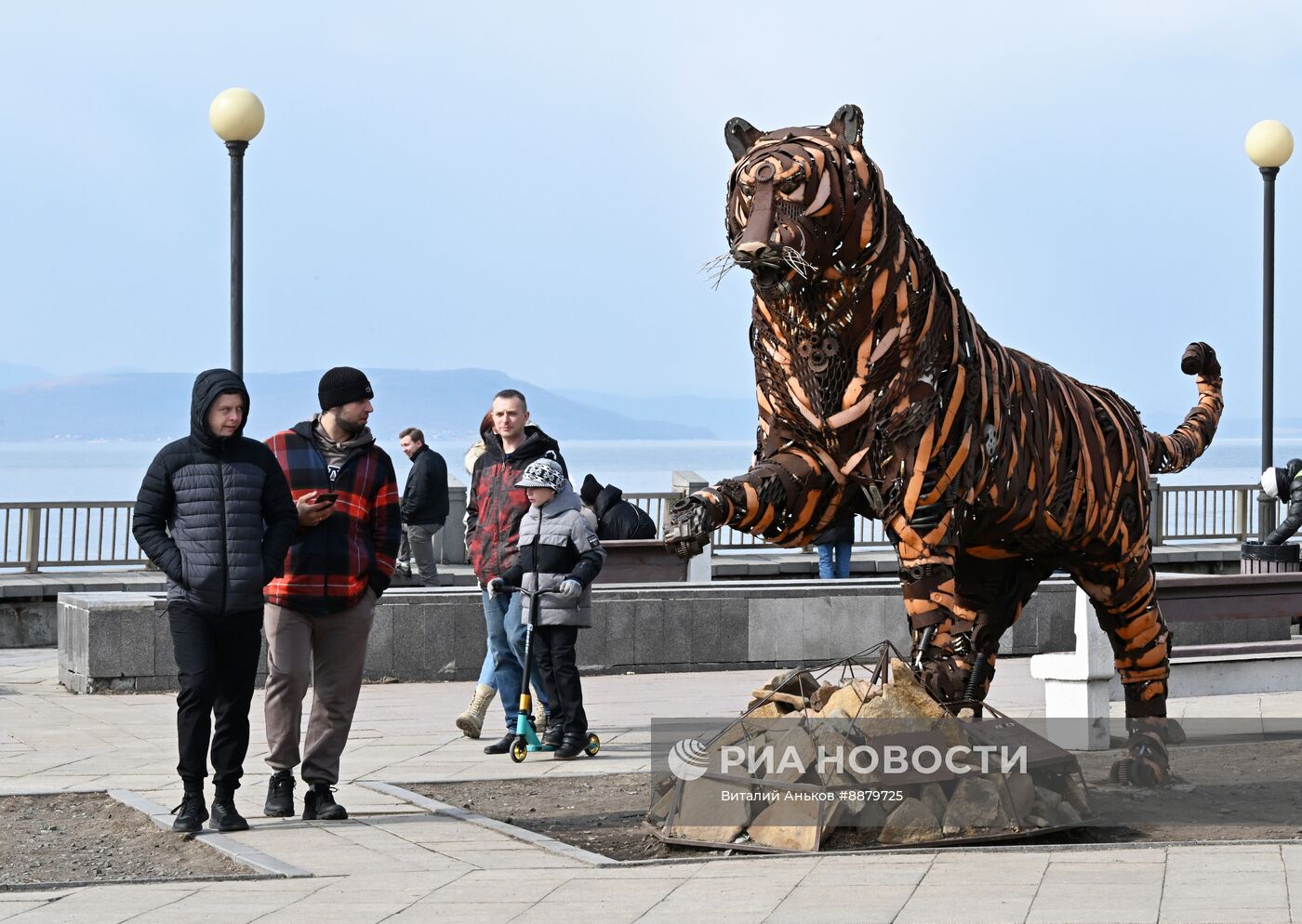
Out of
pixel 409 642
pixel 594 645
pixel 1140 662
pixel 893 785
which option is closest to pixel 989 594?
pixel 1140 662

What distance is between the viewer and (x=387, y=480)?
9469 mm

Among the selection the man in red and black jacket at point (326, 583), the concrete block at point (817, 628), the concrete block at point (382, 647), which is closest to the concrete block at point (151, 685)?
the concrete block at point (382, 647)

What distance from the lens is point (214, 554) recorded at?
28.2 ft

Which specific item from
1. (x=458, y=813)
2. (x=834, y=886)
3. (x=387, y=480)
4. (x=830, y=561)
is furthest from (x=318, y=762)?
(x=830, y=561)

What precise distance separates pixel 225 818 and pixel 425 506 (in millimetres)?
11772

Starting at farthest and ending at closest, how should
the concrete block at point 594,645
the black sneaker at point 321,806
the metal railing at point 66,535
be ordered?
the metal railing at point 66,535 → the concrete block at point 594,645 → the black sneaker at point 321,806

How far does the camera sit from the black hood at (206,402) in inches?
342

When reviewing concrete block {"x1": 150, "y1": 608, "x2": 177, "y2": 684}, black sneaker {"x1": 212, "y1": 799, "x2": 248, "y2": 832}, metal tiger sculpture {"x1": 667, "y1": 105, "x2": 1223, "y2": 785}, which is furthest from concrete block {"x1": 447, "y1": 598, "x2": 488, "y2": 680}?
metal tiger sculpture {"x1": 667, "y1": 105, "x2": 1223, "y2": 785}

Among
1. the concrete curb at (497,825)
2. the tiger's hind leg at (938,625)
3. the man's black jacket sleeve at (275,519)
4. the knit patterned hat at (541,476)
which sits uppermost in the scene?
the knit patterned hat at (541,476)

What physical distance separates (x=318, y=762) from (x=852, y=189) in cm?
370

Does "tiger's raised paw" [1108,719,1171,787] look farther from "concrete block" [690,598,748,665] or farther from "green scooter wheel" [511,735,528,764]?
"concrete block" [690,598,748,665]

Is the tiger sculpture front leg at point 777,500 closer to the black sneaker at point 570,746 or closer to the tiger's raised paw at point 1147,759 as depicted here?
the tiger's raised paw at point 1147,759

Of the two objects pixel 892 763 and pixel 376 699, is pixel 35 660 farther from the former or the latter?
pixel 892 763

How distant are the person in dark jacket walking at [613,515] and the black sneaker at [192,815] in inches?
264
